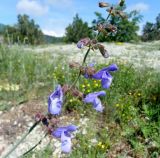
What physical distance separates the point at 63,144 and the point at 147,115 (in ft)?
9.53

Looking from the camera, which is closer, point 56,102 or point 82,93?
point 56,102

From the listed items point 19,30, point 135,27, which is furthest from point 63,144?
point 19,30

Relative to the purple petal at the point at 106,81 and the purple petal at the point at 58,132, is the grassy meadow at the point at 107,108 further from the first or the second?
the purple petal at the point at 106,81

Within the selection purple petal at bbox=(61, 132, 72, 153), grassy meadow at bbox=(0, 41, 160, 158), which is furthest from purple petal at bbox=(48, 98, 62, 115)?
grassy meadow at bbox=(0, 41, 160, 158)

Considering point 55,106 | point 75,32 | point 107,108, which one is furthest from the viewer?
point 75,32

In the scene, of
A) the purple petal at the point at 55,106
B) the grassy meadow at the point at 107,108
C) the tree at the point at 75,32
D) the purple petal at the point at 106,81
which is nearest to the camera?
the purple petal at the point at 55,106

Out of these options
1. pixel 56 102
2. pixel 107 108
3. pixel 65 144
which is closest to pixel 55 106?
pixel 56 102

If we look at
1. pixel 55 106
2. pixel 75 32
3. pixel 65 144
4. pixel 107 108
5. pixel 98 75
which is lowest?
pixel 75 32

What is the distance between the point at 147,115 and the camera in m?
4.83

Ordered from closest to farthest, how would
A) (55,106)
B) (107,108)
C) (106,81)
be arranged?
(55,106) < (106,81) < (107,108)

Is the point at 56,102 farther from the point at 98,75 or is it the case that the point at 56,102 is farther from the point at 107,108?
the point at 107,108

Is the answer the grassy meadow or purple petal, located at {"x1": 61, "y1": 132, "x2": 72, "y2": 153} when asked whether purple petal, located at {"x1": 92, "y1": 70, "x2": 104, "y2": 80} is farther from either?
the grassy meadow

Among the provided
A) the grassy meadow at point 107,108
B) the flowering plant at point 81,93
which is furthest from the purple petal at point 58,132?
the grassy meadow at point 107,108

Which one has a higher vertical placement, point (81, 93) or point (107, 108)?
point (81, 93)
